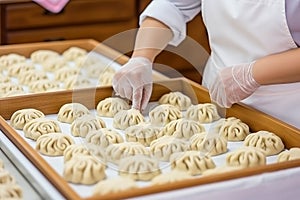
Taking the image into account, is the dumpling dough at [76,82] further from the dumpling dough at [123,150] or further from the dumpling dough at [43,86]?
the dumpling dough at [123,150]

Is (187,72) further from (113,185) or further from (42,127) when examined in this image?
(113,185)

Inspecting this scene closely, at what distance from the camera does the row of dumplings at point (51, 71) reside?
203 centimetres

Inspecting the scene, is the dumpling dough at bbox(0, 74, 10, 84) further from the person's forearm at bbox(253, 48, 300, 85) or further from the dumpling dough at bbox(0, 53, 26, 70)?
the person's forearm at bbox(253, 48, 300, 85)

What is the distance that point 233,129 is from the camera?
1.64 metres

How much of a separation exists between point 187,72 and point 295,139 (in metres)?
2.26

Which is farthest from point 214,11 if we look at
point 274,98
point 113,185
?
point 113,185

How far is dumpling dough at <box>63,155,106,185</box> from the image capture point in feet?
4.32

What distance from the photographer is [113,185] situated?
4.01ft

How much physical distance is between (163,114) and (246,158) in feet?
1.30

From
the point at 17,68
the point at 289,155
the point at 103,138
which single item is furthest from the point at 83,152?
the point at 17,68

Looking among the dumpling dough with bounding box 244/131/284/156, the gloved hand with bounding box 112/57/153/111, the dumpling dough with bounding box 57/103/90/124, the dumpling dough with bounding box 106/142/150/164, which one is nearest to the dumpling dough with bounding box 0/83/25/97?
the dumpling dough with bounding box 57/103/90/124

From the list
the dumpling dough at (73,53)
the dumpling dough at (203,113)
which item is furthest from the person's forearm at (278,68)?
the dumpling dough at (73,53)

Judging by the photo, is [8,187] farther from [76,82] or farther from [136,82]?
[76,82]

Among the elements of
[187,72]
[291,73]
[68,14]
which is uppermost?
[291,73]
